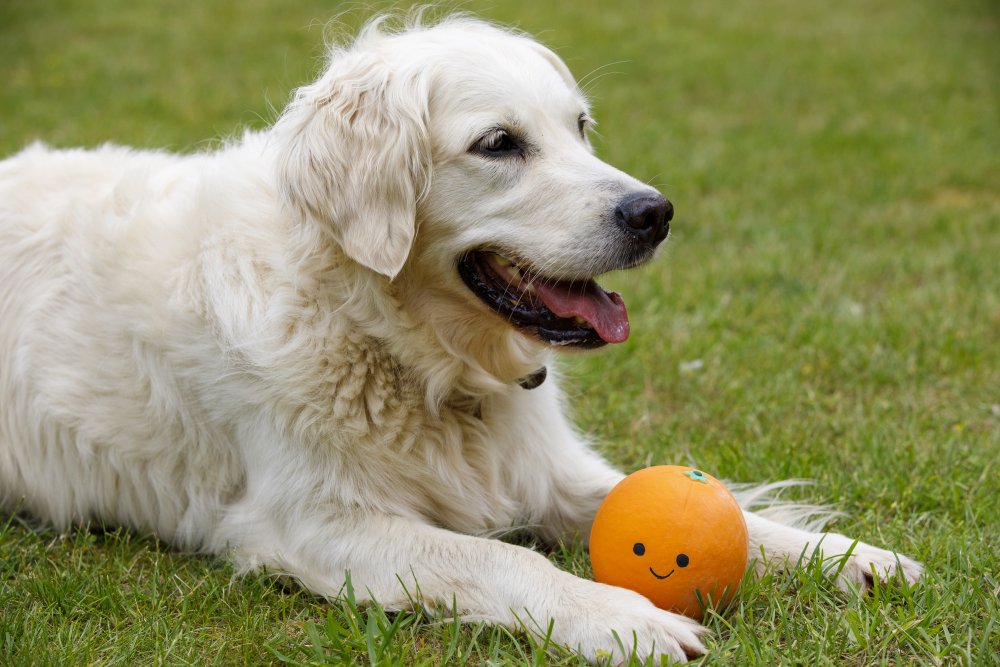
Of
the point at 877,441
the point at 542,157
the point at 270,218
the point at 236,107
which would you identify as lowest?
the point at 236,107

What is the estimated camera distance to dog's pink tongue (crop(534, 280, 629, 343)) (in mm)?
3170

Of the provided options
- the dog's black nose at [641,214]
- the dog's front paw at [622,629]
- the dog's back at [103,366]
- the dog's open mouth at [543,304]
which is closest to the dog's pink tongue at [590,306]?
the dog's open mouth at [543,304]

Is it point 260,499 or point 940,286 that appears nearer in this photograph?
point 260,499

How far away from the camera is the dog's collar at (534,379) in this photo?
3438 millimetres

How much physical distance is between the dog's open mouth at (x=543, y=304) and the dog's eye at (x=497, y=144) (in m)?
0.30

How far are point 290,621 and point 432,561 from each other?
0.43 m

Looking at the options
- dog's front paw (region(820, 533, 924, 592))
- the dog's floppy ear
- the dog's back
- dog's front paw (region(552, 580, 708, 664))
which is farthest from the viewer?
the dog's back

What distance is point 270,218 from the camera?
11.0 ft

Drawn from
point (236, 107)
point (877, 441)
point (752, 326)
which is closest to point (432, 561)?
point (877, 441)

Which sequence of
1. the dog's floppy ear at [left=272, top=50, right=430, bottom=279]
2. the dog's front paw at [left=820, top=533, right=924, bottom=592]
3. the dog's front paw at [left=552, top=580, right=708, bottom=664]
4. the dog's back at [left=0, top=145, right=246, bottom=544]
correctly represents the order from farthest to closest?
1. the dog's back at [left=0, top=145, right=246, bottom=544]
2. the dog's floppy ear at [left=272, top=50, right=430, bottom=279]
3. the dog's front paw at [left=820, top=533, right=924, bottom=592]
4. the dog's front paw at [left=552, top=580, right=708, bottom=664]

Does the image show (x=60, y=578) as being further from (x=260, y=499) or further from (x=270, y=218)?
(x=270, y=218)

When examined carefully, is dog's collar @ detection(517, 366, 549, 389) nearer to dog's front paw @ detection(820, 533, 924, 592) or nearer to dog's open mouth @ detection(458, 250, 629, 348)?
dog's open mouth @ detection(458, 250, 629, 348)

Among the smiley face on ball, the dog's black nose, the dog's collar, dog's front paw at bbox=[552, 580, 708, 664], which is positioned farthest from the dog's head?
dog's front paw at bbox=[552, 580, 708, 664]

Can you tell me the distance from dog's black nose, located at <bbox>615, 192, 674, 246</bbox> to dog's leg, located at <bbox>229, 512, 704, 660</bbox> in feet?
3.19
